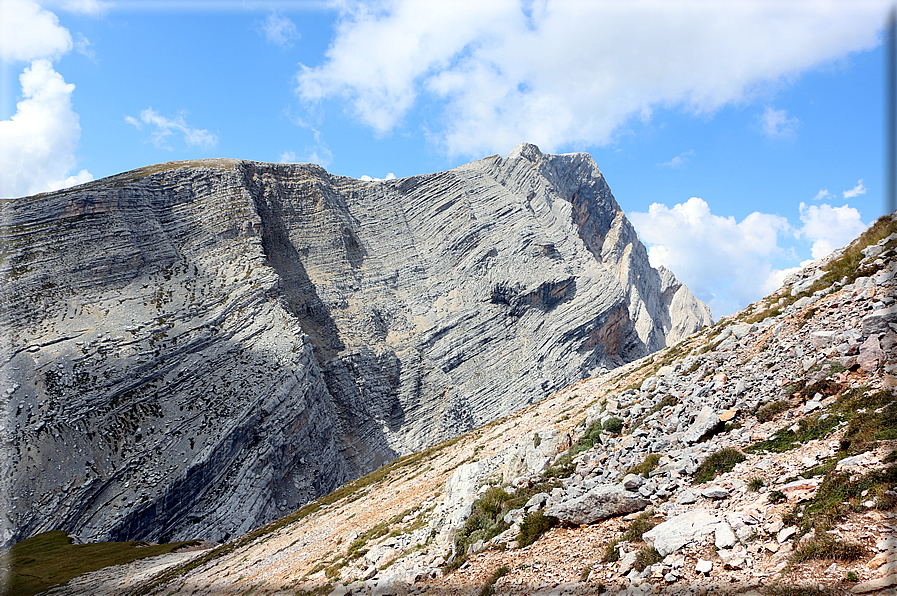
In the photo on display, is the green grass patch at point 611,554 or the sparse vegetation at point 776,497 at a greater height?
the sparse vegetation at point 776,497

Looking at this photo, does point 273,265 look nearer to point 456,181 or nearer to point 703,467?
point 456,181

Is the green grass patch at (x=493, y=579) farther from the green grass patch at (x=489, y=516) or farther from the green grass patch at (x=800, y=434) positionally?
the green grass patch at (x=800, y=434)

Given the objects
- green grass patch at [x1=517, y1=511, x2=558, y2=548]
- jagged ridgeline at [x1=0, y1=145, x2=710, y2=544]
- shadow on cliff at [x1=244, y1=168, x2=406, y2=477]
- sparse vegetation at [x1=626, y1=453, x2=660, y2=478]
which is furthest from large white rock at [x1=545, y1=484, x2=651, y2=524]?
shadow on cliff at [x1=244, y1=168, x2=406, y2=477]

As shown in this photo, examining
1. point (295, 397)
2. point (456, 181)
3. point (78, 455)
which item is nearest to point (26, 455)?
point (78, 455)

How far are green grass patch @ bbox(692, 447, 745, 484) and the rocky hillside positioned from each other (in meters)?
0.04

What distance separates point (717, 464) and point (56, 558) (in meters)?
56.0

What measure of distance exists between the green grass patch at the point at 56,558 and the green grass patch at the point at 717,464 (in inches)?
1920

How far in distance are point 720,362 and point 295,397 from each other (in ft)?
194

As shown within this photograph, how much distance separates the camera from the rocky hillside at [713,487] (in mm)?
7762

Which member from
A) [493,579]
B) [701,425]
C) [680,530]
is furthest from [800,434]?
[493,579]

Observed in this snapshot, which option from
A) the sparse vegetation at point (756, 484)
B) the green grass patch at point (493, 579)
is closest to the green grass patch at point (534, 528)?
the green grass patch at point (493, 579)

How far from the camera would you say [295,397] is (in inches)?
2564

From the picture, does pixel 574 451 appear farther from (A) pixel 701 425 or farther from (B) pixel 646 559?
(B) pixel 646 559

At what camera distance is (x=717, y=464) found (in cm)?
1100
